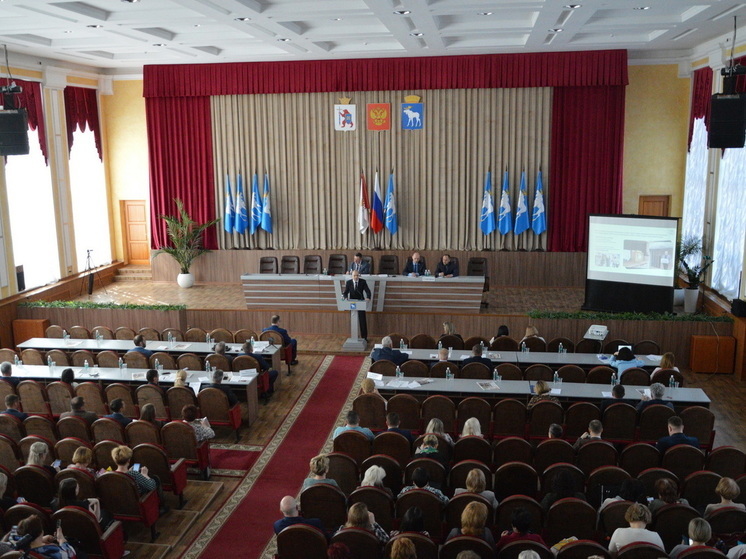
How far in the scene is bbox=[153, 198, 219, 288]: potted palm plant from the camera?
62.0ft

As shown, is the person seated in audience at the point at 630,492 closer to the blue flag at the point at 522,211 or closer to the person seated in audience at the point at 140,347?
the person seated in audience at the point at 140,347

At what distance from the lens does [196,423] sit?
831cm

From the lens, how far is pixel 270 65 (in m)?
18.5

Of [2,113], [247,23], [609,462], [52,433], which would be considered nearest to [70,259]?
[2,113]

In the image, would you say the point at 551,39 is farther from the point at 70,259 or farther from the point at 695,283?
the point at 70,259

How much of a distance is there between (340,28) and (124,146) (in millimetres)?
9005

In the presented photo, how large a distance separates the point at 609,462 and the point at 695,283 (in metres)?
9.50

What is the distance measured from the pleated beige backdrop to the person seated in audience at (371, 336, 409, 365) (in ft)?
29.1

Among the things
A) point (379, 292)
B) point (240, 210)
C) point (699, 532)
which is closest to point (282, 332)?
point (379, 292)

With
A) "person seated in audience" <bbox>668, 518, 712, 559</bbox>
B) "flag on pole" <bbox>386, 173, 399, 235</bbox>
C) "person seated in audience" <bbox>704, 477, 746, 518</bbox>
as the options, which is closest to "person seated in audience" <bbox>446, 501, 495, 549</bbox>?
"person seated in audience" <bbox>668, 518, 712, 559</bbox>

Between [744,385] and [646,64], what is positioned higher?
[646,64]

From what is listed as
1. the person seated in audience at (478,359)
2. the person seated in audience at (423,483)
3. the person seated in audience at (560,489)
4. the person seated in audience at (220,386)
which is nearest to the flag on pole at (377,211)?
the person seated in audience at (478,359)

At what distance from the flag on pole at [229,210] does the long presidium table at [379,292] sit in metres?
4.45

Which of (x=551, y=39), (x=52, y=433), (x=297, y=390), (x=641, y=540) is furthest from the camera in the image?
(x=551, y=39)
